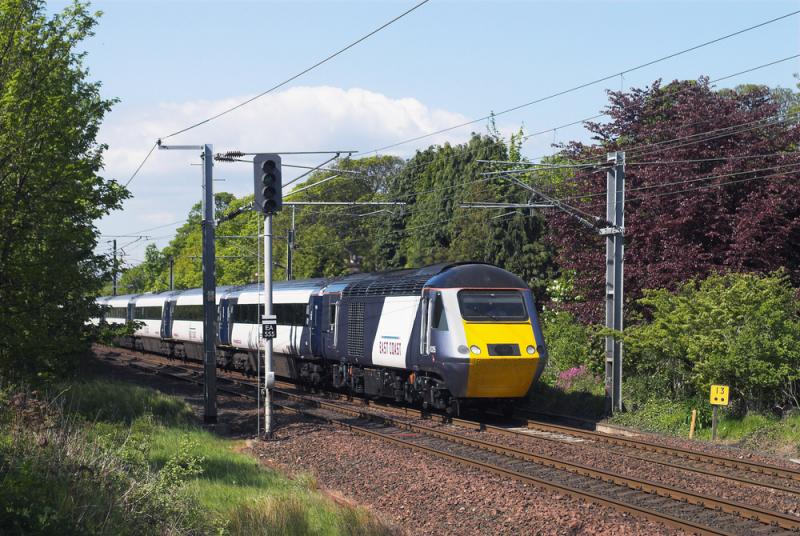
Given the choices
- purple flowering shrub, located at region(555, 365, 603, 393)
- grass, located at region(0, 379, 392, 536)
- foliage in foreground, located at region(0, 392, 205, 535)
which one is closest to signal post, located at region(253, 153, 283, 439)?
grass, located at region(0, 379, 392, 536)

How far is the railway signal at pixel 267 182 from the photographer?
61.3 feet

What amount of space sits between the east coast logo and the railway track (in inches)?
64.8

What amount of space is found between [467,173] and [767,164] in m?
29.7

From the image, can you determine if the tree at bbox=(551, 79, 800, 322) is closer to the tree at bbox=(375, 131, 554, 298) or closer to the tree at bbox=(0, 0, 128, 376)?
the tree at bbox=(375, 131, 554, 298)

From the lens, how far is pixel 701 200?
999 inches

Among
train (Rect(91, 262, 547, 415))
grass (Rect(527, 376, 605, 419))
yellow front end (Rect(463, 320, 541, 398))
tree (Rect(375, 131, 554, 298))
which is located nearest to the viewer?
yellow front end (Rect(463, 320, 541, 398))

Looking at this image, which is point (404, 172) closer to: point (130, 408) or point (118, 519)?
point (130, 408)

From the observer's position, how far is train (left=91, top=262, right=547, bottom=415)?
1997 centimetres

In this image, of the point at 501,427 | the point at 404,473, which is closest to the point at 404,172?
the point at 501,427

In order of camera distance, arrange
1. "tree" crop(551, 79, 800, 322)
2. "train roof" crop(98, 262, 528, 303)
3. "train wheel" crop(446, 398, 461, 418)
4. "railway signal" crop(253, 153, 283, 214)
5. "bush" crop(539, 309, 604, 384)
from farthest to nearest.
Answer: "bush" crop(539, 309, 604, 384), "tree" crop(551, 79, 800, 322), "train wheel" crop(446, 398, 461, 418), "train roof" crop(98, 262, 528, 303), "railway signal" crop(253, 153, 283, 214)

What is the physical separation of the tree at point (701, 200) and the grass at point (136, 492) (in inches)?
597

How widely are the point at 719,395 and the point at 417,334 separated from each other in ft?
22.6

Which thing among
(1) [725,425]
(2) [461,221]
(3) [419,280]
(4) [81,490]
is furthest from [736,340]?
(2) [461,221]

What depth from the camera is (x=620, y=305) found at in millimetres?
22828
